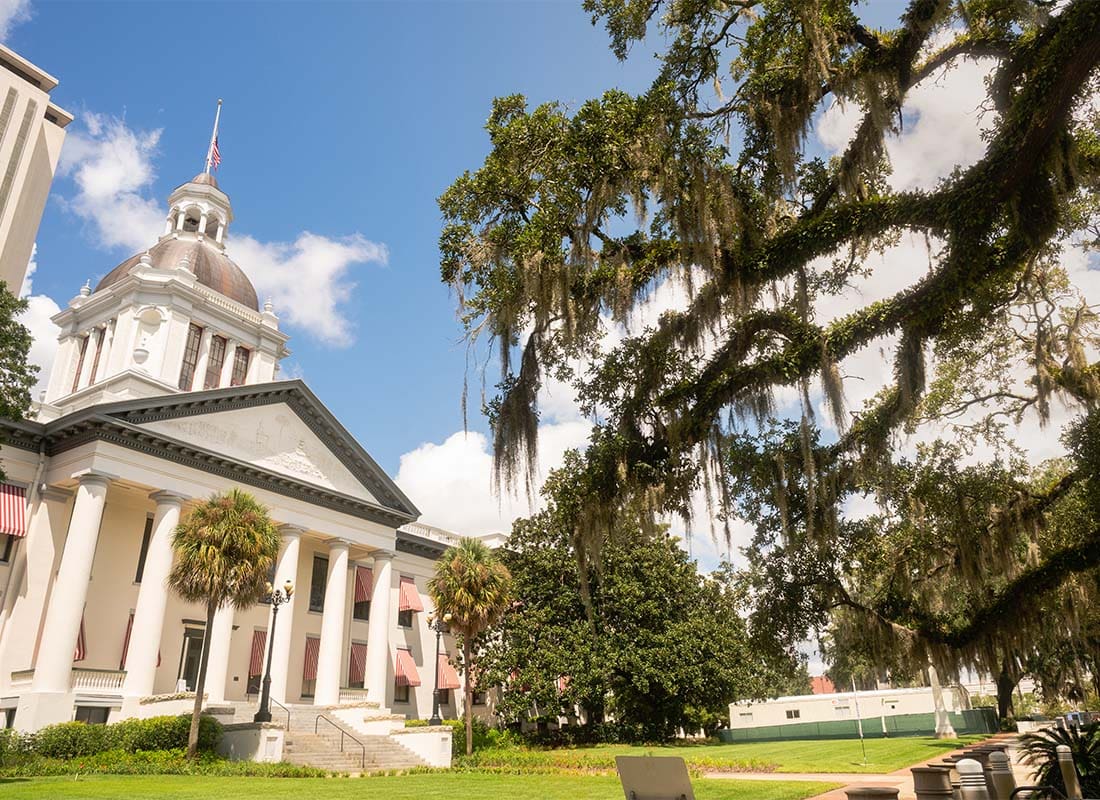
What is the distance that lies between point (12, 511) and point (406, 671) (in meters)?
17.9

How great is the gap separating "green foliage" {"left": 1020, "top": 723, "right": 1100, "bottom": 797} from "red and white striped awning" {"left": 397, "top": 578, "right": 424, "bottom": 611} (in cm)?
2985

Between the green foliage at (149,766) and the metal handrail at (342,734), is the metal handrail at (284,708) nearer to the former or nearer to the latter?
the metal handrail at (342,734)

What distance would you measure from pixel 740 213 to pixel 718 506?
3.65 metres

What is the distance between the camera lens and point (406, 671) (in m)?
34.9

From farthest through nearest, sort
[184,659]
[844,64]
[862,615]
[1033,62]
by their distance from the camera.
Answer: [184,659] < [862,615] < [844,64] < [1033,62]

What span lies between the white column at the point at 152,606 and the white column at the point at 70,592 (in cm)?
170

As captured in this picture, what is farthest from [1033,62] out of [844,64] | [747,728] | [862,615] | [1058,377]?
[747,728]

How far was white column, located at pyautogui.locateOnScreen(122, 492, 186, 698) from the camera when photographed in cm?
2345

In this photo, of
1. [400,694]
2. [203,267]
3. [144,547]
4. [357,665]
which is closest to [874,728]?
[400,694]

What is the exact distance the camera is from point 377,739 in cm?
2617

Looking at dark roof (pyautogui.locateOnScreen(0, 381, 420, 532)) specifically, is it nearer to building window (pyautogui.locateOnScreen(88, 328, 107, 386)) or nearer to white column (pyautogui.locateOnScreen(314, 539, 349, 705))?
white column (pyautogui.locateOnScreen(314, 539, 349, 705))

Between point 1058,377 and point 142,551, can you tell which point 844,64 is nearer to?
point 1058,377

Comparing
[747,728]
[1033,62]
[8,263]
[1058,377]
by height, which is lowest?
[747,728]

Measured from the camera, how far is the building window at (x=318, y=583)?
33531 mm
